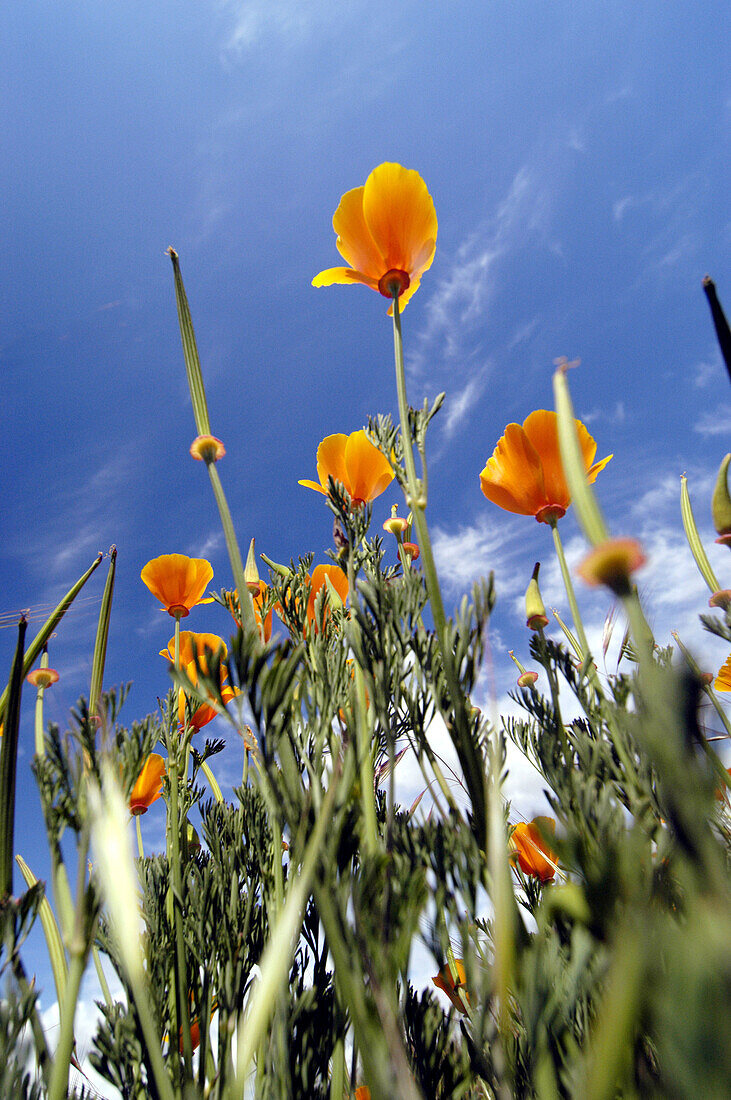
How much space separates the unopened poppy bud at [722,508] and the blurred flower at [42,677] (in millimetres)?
1174

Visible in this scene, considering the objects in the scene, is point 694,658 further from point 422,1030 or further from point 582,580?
point 422,1030

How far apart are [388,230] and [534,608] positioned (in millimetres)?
786

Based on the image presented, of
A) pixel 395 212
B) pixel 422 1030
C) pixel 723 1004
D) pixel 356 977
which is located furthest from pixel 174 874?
pixel 395 212

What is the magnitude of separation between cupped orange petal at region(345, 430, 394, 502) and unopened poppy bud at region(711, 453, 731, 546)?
62cm

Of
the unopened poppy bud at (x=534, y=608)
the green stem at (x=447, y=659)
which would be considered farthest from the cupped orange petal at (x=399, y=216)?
the unopened poppy bud at (x=534, y=608)

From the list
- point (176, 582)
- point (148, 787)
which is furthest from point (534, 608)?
point (148, 787)

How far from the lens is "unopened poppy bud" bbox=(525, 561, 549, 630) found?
101 centimetres

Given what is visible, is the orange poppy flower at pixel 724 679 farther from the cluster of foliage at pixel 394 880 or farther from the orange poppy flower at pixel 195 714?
the orange poppy flower at pixel 195 714

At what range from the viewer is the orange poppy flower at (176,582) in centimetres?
147

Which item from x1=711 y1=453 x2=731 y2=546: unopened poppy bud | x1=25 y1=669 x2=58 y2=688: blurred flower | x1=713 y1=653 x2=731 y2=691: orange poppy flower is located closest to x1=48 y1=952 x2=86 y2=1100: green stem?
x1=25 y1=669 x2=58 y2=688: blurred flower

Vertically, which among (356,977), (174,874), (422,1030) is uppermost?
(174,874)

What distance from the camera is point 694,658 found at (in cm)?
34

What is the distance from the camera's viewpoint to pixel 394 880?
2.03 ft

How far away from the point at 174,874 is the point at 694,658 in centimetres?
85
